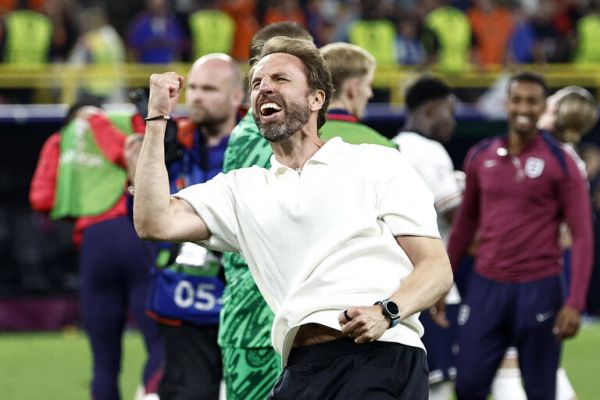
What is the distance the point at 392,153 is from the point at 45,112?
12802mm

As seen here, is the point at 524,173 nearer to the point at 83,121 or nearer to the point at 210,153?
the point at 210,153

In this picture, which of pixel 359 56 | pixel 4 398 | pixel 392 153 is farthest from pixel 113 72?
pixel 392 153

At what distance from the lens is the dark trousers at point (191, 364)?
6.97 m

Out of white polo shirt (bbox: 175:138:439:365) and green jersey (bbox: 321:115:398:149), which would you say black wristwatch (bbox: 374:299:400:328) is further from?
green jersey (bbox: 321:115:398:149)

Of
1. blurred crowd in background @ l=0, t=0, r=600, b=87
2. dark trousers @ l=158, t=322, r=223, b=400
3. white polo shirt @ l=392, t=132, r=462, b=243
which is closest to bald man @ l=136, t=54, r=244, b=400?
dark trousers @ l=158, t=322, r=223, b=400

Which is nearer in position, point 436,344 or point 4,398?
point 436,344

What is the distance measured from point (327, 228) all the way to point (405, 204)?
0.26 meters

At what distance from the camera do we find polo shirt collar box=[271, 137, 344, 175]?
479 cm

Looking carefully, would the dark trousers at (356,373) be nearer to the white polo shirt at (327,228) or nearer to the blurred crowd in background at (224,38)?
the white polo shirt at (327,228)

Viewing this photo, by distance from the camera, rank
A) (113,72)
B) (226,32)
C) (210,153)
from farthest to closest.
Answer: (226,32)
(113,72)
(210,153)

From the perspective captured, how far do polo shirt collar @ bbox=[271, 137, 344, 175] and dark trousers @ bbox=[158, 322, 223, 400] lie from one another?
230 cm

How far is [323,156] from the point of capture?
4.80 metres

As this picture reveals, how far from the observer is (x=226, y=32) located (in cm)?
2000

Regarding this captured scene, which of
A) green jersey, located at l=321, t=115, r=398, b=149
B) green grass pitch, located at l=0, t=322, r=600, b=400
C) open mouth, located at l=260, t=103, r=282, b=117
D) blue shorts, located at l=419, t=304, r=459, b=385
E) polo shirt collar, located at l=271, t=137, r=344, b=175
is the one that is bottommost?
green grass pitch, located at l=0, t=322, r=600, b=400
